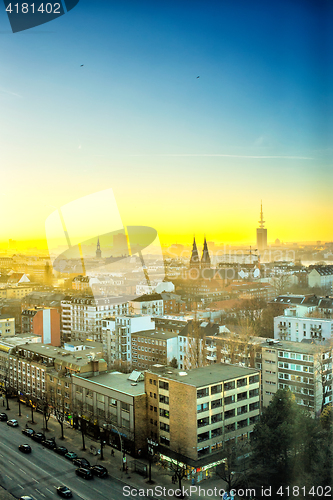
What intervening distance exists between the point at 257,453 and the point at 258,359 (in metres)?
2.43

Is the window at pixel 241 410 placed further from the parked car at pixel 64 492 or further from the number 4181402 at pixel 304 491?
the number 4181402 at pixel 304 491

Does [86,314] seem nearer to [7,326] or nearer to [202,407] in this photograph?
[7,326]

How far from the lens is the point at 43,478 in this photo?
12.7 ft

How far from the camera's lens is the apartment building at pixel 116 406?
4.69 metres

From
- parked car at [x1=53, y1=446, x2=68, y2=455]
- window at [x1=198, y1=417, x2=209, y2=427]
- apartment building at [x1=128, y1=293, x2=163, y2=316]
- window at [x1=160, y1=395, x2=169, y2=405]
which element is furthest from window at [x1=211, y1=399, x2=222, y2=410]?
apartment building at [x1=128, y1=293, x2=163, y2=316]

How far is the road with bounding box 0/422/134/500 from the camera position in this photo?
3559mm

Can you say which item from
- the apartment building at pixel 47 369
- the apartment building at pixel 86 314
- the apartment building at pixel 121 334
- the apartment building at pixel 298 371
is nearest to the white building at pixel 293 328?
the apartment building at pixel 298 371

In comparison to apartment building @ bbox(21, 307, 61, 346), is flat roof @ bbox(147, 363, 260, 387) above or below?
above

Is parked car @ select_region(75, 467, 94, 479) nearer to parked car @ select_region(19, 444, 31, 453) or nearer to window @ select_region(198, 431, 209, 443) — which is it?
parked car @ select_region(19, 444, 31, 453)

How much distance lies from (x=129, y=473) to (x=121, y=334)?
430 cm

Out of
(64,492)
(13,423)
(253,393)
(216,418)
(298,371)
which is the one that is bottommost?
(13,423)

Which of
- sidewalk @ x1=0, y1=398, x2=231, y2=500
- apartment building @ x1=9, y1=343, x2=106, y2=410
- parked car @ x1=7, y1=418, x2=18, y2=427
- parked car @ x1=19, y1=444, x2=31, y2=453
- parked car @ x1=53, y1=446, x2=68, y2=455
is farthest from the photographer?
apartment building @ x1=9, y1=343, x2=106, y2=410

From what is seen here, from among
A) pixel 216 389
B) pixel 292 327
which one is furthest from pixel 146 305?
pixel 216 389

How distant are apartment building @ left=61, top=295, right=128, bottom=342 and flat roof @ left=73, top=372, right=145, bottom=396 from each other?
Result: 500 cm
